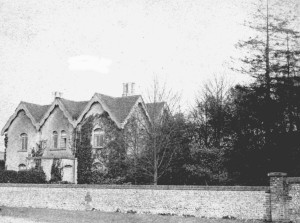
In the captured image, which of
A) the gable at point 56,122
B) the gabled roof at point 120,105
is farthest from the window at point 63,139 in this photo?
the gabled roof at point 120,105

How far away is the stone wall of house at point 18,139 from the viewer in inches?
1539

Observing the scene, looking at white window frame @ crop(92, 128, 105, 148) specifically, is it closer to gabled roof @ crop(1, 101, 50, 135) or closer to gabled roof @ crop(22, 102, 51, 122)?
gabled roof @ crop(1, 101, 50, 135)

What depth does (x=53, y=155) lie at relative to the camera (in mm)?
37562

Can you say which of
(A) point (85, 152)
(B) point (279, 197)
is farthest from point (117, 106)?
(B) point (279, 197)

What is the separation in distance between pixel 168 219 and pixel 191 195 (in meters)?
1.52

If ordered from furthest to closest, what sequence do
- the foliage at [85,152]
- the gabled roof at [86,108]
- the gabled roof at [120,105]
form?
the foliage at [85,152] → the gabled roof at [120,105] → the gabled roof at [86,108]

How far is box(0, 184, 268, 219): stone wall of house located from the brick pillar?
43 centimetres

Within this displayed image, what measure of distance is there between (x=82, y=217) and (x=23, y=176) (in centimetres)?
1350

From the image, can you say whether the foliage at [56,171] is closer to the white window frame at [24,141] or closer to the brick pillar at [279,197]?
the white window frame at [24,141]

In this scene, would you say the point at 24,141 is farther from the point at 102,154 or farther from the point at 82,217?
the point at 82,217

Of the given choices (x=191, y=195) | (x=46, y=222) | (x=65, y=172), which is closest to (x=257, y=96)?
(x=191, y=195)

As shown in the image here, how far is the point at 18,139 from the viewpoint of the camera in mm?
40125

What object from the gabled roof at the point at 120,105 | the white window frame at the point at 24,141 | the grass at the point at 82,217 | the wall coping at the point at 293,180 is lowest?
the grass at the point at 82,217

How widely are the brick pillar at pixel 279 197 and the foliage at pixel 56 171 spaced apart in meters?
21.8
